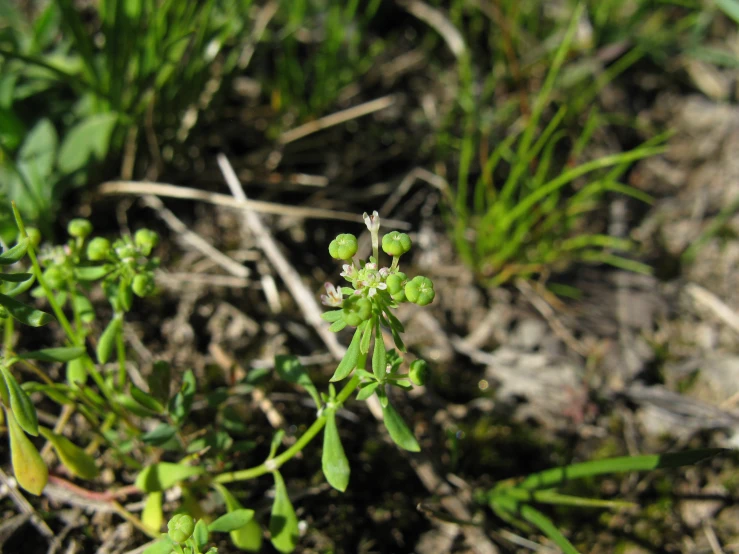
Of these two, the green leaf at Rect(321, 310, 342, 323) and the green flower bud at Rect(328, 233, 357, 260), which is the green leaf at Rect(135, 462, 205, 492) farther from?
the green flower bud at Rect(328, 233, 357, 260)

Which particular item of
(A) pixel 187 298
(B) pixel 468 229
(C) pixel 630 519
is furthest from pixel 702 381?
(A) pixel 187 298

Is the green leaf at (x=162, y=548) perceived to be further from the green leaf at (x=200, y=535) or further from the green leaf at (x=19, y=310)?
the green leaf at (x=19, y=310)

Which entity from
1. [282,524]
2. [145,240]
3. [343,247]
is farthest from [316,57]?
[282,524]

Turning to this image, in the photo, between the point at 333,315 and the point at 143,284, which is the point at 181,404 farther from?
the point at 333,315

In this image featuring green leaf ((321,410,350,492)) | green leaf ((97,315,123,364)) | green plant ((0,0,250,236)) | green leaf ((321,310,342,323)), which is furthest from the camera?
green plant ((0,0,250,236))

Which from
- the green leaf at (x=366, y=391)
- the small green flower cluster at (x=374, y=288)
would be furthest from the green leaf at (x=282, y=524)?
the small green flower cluster at (x=374, y=288)

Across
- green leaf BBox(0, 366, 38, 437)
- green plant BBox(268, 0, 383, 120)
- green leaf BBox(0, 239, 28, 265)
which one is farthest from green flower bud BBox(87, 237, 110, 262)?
green plant BBox(268, 0, 383, 120)
